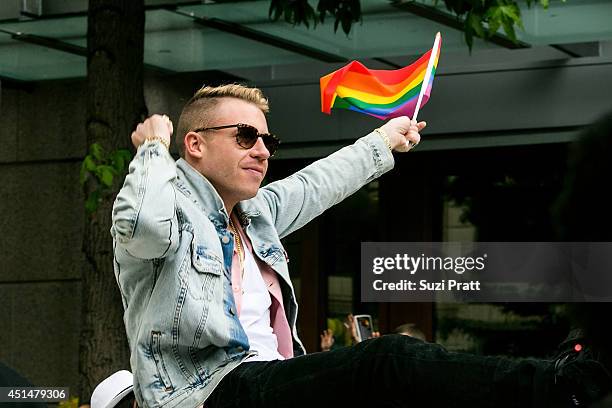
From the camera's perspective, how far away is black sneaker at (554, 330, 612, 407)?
268 centimetres

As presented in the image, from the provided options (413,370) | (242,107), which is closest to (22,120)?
(242,107)

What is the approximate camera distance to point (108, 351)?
Answer: 7.53m

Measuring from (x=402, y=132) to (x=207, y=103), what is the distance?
842 mm

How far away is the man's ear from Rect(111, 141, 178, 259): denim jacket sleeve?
0.44m

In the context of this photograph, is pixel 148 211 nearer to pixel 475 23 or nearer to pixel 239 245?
pixel 239 245

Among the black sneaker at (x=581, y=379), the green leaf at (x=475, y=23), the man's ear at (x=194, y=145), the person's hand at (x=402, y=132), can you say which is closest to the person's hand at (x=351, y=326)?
the green leaf at (x=475, y=23)

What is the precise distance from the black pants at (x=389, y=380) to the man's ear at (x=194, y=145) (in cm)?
74

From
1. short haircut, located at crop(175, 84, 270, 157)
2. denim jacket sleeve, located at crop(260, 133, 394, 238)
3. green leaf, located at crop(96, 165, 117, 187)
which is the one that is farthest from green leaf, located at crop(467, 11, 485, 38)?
short haircut, located at crop(175, 84, 270, 157)

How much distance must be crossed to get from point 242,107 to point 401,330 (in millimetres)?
4935

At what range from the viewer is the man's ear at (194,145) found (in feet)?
12.6

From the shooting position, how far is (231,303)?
11.4ft

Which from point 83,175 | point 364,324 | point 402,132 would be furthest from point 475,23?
point 364,324

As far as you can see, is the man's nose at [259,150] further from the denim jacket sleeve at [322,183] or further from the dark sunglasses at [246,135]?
the denim jacket sleeve at [322,183]

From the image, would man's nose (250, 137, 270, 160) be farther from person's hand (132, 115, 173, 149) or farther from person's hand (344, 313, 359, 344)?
person's hand (344, 313, 359, 344)
